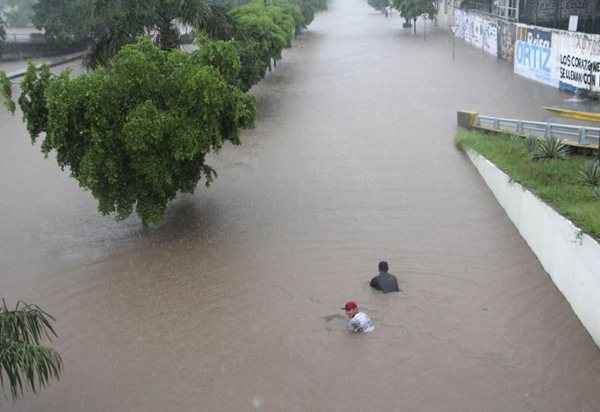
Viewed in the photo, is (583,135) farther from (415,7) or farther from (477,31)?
(415,7)

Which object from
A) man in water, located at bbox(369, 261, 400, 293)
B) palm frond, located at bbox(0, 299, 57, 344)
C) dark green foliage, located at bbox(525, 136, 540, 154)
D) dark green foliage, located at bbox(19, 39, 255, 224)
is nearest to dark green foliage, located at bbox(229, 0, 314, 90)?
dark green foliage, located at bbox(19, 39, 255, 224)

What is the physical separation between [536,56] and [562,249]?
20.4 meters

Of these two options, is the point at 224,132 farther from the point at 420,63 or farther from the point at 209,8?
the point at 420,63

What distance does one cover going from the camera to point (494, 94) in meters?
27.8

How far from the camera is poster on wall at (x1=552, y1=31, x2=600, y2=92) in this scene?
2459 centimetres

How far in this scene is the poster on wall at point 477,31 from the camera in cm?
3832

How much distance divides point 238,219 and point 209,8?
8.67 m

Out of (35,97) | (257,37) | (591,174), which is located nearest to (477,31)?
(257,37)

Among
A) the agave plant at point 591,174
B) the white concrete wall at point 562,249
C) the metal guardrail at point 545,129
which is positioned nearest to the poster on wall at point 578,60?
the metal guardrail at point 545,129

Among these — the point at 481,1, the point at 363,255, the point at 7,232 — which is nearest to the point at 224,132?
the point at 363,255

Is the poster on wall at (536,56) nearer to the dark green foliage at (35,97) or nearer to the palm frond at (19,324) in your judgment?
the dark green foliage at (35,97)

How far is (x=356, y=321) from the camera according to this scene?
34.7 ft

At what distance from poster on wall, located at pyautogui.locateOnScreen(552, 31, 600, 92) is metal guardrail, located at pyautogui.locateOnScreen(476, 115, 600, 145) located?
6927 mm

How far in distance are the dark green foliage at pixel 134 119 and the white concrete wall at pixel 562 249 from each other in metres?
6.15
